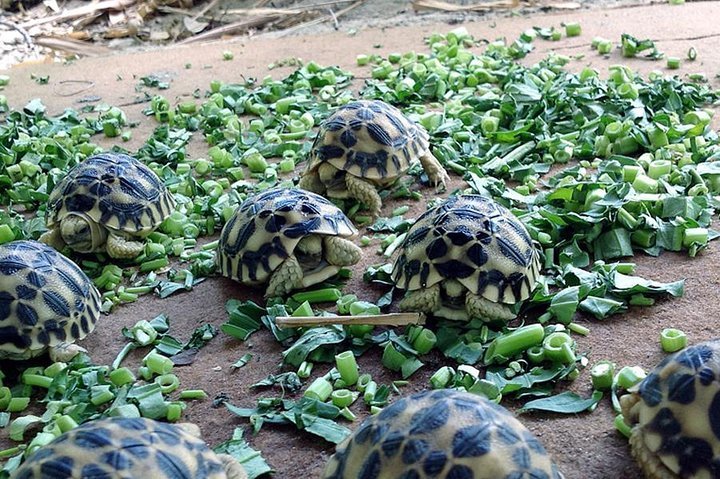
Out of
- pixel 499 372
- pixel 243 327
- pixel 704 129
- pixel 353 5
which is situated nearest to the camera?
pixel 499 372

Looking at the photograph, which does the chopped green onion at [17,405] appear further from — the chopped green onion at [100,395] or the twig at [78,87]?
the twig at [78,87]

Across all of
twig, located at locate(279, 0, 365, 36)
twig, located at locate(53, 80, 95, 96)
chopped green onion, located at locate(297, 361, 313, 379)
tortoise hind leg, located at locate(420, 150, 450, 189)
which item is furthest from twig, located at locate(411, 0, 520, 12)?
chopped green onion, located at locate(297, 361, 313, 379)

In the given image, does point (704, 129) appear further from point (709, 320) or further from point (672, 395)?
point (672, 395)

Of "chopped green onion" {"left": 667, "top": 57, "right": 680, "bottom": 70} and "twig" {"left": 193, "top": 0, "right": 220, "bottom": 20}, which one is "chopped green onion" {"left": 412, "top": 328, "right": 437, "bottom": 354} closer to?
"chopped green onion" {"left": 667, "top": 57, "right": 680, "bottom": 70}

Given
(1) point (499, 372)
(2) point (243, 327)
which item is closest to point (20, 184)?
(2) point (243, 327)

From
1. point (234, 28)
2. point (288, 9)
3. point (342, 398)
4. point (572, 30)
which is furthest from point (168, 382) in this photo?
point (288, 9)

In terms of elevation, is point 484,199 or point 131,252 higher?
point 484,199
